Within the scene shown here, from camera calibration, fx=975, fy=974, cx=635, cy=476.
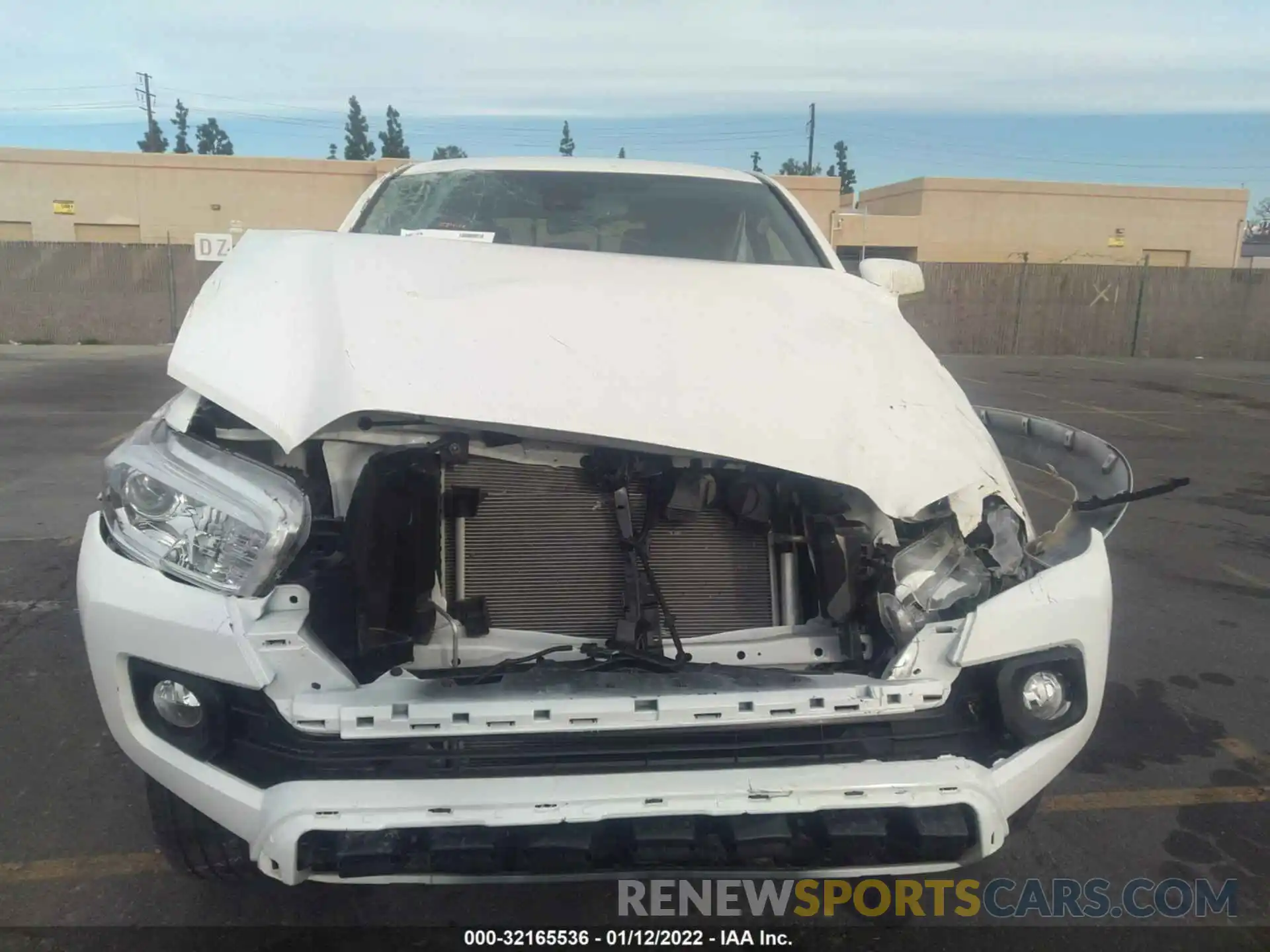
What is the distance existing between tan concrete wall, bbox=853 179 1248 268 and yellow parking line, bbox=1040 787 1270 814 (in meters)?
28.6

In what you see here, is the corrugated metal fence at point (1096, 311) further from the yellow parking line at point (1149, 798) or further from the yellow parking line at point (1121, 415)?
the yellow parking line at point (1149, 798)

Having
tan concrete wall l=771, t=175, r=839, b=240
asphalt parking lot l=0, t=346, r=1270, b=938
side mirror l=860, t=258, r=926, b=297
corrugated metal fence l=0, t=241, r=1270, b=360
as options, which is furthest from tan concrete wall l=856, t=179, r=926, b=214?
side mirror l=860, t=258, r=926, b=297

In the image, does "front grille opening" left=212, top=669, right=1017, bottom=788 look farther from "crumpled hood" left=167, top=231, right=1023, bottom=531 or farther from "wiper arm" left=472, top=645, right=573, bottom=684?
"crumpled hood" left=167, top=231, right=1023, bottom=531

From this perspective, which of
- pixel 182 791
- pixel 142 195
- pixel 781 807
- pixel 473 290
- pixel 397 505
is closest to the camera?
pixel 781 807

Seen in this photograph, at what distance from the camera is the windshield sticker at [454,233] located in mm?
3566

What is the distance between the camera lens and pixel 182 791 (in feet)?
Result: 6.72

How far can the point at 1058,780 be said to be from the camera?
3.18 m

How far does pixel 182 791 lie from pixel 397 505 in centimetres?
74

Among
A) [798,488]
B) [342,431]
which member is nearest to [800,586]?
[798,488]

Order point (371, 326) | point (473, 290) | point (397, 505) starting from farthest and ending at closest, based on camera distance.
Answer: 1. point (473, 290)
2. point (371, 326)
3. point (397, 505)

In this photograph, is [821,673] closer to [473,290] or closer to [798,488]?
[798,488]

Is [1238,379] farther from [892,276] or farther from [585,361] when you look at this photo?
[585,361]

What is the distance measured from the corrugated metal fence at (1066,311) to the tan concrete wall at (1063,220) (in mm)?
8671

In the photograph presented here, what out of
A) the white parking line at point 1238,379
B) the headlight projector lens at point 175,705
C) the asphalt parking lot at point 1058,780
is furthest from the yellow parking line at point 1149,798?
the white parking line at point 1238,379
